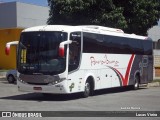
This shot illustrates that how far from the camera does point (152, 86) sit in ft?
99.9

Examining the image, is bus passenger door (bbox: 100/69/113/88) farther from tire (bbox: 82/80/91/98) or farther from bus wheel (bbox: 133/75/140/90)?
bus wheel (bbox: 133/75/140/90)

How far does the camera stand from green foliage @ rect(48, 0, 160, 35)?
28281mm

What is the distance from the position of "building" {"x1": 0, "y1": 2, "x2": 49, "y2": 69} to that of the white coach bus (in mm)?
20001

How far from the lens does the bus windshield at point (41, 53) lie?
61.3ft

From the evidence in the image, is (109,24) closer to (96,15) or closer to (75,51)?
(96,15)

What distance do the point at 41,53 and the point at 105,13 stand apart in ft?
33.9

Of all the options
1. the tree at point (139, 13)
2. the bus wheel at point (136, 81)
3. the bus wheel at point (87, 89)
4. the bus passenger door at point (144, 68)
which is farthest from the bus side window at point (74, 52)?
the tree at point (139, 13)

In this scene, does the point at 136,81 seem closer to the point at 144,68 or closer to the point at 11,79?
the point at 144,68

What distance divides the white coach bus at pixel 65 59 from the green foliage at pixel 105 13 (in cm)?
528

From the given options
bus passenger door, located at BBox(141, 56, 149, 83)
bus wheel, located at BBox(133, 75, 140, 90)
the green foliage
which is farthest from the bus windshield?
bus passenger door, located at BBox(141, 56, 149, 83)

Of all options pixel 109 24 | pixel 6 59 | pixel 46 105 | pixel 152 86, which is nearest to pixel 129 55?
pixel 109 24

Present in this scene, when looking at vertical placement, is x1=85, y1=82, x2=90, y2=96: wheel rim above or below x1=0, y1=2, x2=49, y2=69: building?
below

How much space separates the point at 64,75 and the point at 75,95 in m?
3.60

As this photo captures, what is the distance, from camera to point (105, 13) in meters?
28.4
